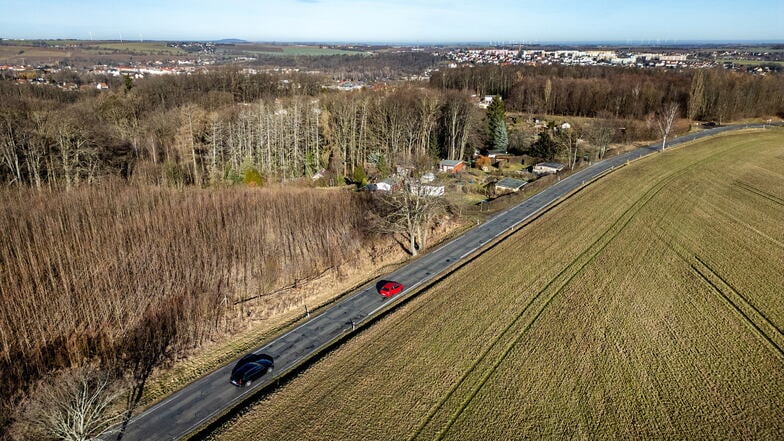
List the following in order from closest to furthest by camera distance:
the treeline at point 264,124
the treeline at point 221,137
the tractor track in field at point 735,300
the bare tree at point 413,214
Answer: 1. the tractor track in field at point 735,300
2. the bare tree at point 413,214
3. the treeline at point 221,137
4. the treeline at point 264,124

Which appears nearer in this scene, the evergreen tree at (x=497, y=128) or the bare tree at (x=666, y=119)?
the bare tree at (x=666, y=119)

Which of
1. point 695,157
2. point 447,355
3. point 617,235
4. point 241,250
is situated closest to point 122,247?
point 241,250

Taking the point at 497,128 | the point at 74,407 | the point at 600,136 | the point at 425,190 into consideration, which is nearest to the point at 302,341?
the point at 74,407

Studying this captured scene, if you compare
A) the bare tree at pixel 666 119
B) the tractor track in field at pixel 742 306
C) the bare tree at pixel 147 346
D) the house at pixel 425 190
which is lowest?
the bare tree at pixel 147 346

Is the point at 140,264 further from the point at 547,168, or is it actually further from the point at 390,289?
the point at 547,168

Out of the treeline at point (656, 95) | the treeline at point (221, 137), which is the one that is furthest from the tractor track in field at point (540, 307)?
the treeline at point (656, 95)

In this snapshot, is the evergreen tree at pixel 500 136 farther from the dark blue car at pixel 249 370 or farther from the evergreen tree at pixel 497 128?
the dark blue car at pixel 249 370

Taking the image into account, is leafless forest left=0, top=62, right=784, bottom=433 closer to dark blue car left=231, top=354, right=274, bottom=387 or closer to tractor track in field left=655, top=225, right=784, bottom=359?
dark blue car left=231, top=354, right=274, bottom=387
